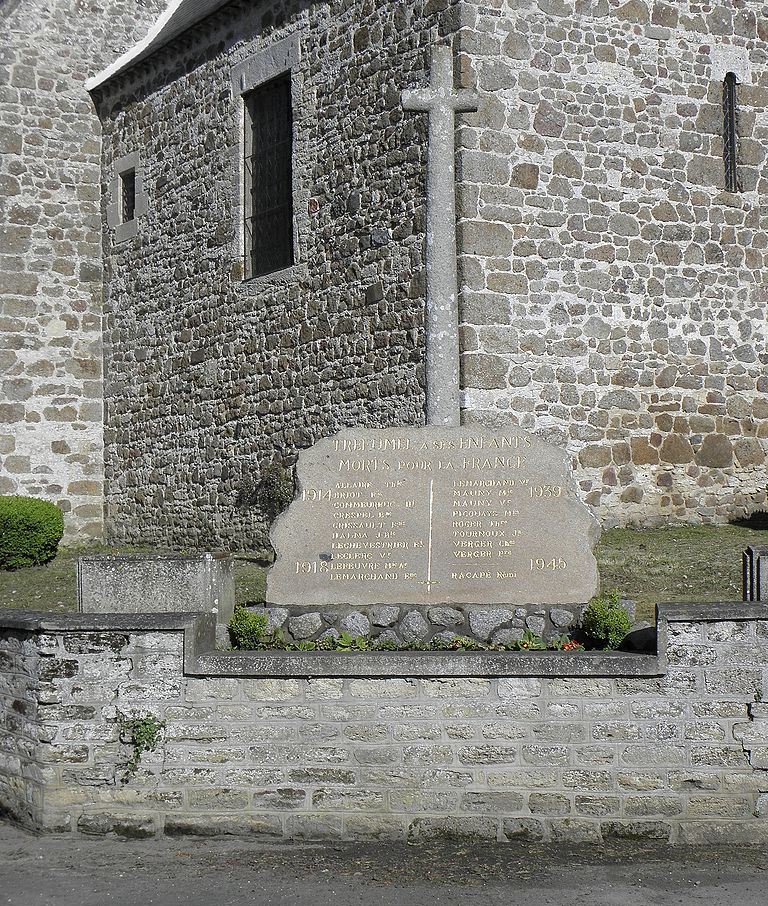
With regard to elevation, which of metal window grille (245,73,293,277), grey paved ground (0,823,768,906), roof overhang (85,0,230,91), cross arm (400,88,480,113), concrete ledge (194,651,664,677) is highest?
roof overhang (85,0,230,91)

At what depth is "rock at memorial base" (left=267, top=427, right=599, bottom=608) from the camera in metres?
8.04

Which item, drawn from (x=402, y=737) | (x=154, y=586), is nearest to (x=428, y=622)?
(x=402, y=737)

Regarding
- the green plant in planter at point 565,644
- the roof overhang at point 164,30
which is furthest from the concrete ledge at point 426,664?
the roof overhang at point 164,30

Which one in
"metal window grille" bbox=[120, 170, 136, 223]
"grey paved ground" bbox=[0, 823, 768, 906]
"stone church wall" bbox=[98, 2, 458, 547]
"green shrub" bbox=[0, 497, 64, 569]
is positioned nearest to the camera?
"grey paved ground" bbox=[0, 823, 768, 906]

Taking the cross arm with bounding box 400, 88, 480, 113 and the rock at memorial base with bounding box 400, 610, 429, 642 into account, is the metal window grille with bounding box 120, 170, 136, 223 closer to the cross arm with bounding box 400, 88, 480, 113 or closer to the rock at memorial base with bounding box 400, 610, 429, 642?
the cross arm with bounding box 400, 88, 480, 113

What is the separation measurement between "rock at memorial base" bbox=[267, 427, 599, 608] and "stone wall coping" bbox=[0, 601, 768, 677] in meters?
0.79

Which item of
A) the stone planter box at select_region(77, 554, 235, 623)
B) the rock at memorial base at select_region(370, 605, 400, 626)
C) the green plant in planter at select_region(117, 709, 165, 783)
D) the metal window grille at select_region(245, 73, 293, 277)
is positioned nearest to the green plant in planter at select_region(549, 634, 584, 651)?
the rock at memorial base at select_region(370, 605, 400, 626)

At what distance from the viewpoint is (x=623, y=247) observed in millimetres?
14398

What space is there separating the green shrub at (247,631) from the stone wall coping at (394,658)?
376 millimetres

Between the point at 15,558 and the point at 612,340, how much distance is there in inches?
295

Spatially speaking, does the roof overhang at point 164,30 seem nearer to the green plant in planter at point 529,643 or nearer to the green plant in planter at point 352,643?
the green plant in planter at point 352,643

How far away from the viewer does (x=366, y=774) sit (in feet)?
23.7

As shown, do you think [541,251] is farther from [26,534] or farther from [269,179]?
[26,534]

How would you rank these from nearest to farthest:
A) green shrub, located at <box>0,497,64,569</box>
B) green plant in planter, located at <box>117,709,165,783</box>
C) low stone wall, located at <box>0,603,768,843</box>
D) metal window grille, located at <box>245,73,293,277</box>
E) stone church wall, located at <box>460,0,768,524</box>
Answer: low stone wall, located at <box>0,603,768,843</box>
green plant in planter, located at <box>117,709,165,783</box>
stone church wall, located at <box>460,0,768,524</box>
metal window grille, located at <box>245,73,293,277</box>
green shrub, located at <box>0,497,64,569</box>
